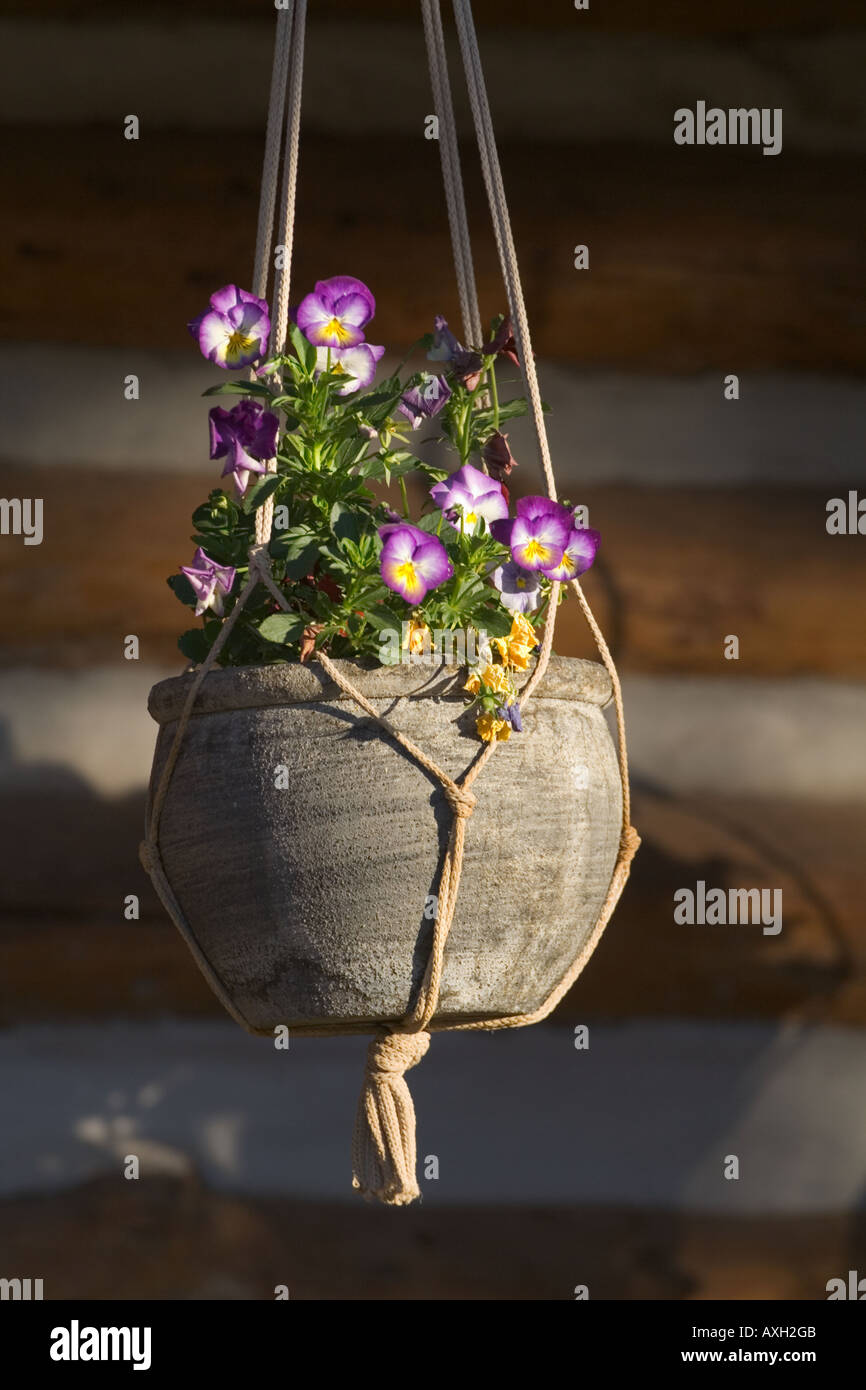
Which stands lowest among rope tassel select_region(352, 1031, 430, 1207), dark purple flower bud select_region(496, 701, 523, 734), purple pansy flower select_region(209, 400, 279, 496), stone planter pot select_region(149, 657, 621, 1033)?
rope tassel select_region(352, 1031, 430, 1207)

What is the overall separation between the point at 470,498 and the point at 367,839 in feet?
1.19

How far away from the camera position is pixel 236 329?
1.65 m

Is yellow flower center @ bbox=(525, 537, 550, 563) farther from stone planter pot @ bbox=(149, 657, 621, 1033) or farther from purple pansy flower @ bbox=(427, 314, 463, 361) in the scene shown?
purple pansy flower @ bbox=(427, 314, 463, 361)

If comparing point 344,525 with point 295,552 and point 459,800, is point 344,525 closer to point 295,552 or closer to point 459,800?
point 295,552

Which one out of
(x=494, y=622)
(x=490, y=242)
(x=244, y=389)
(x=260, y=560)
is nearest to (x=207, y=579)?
(x=260, y=560)

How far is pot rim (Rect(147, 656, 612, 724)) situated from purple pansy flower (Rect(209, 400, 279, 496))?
0.20 m

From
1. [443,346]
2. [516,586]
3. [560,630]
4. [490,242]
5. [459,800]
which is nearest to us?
[459,800]

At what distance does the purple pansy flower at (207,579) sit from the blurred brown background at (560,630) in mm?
976

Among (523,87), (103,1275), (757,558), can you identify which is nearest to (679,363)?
(757,558)

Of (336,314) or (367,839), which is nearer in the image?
(367,839)

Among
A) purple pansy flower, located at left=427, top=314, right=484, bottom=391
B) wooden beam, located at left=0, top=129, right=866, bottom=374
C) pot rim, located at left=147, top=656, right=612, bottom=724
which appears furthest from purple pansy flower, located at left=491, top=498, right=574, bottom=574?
wooden beam, located at left=0, top=129, right=866, bottom=374

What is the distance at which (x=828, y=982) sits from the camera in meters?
2.61

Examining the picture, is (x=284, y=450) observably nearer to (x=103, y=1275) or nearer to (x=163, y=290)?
(x=163, y=290)

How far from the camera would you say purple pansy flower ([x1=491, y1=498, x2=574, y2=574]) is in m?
1.58
